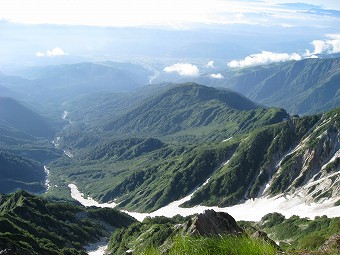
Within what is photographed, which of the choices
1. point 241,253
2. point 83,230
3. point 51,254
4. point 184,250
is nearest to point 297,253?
point 241,253

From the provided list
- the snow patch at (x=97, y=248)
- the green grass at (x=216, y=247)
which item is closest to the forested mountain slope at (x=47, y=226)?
the snow patch at (x=97, y=248)

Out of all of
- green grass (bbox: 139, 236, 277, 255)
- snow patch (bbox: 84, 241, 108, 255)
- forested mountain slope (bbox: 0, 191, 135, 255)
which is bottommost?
snow patch (bbox: 84, 241, 108, 255)

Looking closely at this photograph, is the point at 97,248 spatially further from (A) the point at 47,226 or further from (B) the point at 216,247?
(B) the point at 216,247

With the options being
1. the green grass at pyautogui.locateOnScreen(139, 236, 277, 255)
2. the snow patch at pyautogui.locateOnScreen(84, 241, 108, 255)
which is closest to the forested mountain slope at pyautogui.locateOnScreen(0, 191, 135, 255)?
the snow patch at pyautogui.locateOnScreen(84, 241, 108, 255)

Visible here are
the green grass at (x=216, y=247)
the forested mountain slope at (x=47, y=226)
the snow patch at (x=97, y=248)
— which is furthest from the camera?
Answer: the snow patch at (x=97, y=248)

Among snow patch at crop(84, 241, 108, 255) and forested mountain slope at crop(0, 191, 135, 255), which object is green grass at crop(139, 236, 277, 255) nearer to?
forested mountain slope at crop(0, 191, 135, 255)

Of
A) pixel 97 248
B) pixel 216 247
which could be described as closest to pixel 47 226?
pixel 97 248

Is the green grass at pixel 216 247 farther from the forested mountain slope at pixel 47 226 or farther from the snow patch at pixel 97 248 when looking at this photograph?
the snow patch at pixel 97 248

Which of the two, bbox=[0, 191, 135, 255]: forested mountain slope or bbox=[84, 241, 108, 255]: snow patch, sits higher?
bbox=[0, 191, 135, 255]: forested mountain slope

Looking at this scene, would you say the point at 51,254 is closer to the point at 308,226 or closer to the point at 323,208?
the point at 308,226
